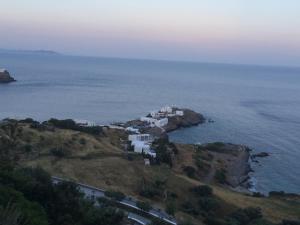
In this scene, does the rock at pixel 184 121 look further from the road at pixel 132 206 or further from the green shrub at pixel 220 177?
the road at pixel 132 206

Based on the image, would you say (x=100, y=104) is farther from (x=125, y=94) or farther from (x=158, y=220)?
(x=158, y=220)

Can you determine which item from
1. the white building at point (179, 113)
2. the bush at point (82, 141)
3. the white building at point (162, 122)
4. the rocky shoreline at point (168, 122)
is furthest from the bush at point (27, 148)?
the white building at point (179, 113)

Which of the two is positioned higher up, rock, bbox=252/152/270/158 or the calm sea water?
rock, bbox=252/152/270/158

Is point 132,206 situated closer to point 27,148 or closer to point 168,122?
point 27,148

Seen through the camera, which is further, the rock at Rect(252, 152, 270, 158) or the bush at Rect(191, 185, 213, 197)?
the rock at Rect(252, 152, 270, 158)

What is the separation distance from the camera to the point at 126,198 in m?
27.3

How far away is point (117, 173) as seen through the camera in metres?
33.4

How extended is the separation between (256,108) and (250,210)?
8316cm

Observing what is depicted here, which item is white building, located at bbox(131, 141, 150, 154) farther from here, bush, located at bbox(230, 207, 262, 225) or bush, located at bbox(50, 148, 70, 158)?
bush, located at bbox(230, 207, 262, 225)

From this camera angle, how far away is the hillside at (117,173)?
30.4 metres

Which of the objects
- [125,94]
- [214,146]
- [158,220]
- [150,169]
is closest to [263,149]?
[214,146]

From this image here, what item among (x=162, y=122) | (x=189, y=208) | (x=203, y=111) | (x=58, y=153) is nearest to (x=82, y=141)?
(x=58, y=153)

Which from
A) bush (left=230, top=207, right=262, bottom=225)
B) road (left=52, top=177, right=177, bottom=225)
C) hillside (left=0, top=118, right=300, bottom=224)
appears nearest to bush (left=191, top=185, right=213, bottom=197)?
hillside (left=0, top=118, right=300, bottom=224)

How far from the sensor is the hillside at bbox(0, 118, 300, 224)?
30.4 meters
